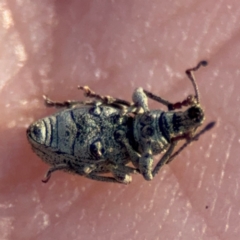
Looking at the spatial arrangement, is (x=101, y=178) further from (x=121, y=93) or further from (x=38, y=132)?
(x=121, y=93)

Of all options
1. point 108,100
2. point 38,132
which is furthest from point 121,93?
point 38,132

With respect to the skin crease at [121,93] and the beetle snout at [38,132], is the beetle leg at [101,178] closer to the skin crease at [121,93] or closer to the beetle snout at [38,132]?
the skin crease at [121,93]

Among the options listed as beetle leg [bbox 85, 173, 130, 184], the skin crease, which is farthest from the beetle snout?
the skin crease

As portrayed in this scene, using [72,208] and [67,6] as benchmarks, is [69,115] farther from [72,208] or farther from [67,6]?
[67,6]

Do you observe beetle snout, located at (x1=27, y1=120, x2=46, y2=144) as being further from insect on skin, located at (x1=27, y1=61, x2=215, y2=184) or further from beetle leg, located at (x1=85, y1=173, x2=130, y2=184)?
beetle leg, located at (x1=85, y1=173, x2=130, y2=184)

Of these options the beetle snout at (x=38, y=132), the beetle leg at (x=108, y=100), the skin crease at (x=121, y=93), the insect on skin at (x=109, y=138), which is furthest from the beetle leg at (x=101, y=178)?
the beetle leg at (x=108, y=100)

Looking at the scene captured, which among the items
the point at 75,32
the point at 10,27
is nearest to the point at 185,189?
the point at 75,32
